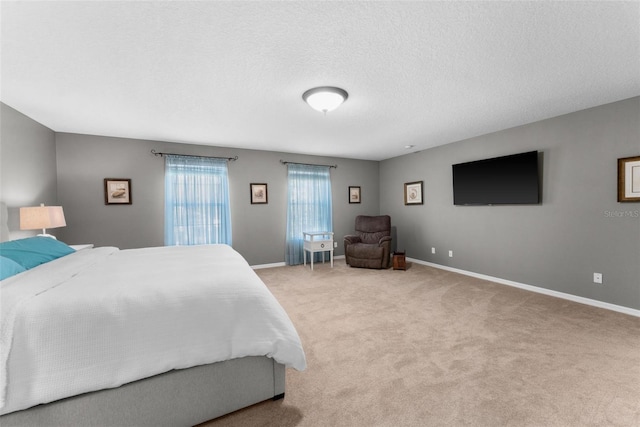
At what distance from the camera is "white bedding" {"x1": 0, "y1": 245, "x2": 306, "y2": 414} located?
47.3 inches

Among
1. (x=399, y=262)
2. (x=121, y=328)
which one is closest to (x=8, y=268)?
(x=121, y=328)

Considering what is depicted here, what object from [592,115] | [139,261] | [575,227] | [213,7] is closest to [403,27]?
[213,7]

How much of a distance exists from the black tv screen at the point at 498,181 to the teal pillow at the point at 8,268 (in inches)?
211

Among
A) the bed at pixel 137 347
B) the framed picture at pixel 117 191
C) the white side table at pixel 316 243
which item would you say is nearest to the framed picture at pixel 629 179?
the bed at pixel 137 347

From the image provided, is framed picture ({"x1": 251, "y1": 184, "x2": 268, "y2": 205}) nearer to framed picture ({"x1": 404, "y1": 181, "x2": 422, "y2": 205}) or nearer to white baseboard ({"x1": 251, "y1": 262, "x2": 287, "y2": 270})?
white baseboard ({"x1": 251, "y1": 262, "x2": 287, "y2": 270})

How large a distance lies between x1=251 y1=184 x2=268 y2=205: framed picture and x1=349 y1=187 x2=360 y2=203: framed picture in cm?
206

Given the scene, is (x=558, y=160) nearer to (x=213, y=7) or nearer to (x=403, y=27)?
(x=403, y=27)

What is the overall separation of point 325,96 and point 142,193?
142 inches

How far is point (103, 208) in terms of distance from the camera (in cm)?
415

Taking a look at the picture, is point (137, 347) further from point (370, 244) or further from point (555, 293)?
point (555, 293)

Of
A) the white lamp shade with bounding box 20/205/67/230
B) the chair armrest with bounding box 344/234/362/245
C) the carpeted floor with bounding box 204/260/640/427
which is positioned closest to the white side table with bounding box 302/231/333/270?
the chair armrest with bounding box 344/234/362/245

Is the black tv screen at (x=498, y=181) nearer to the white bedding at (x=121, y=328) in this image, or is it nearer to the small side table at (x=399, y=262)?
the small side table at (x=399, y=262)

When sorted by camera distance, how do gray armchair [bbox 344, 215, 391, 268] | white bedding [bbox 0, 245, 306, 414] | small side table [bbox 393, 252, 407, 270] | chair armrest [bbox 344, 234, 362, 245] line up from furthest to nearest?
chair armrest [bbox 344, 234, 362, 245] < gray armchair [bbox 344, 215, 391, 268] < small side table [bbox 393, 252, 407, 270] < white bedding [bbox 0, 245, 306, 414]

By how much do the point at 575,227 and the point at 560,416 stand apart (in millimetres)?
2739
